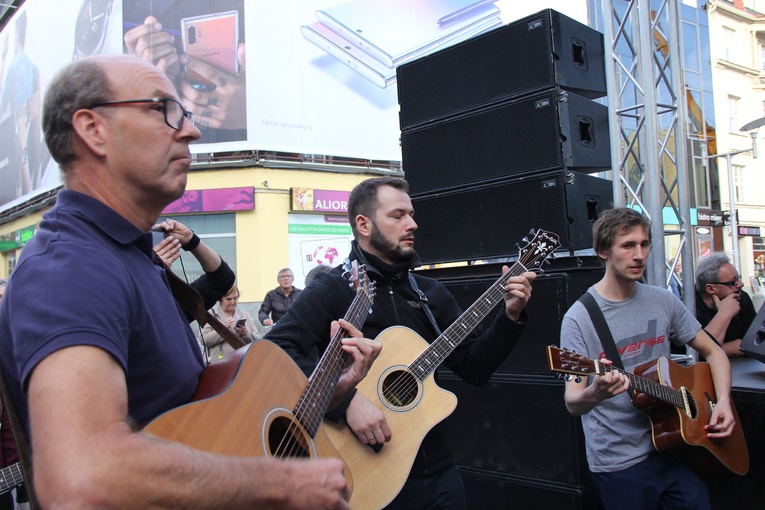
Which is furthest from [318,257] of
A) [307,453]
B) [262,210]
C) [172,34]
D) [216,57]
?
[307,453]

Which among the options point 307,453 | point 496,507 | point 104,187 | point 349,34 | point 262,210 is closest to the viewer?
point 104,187

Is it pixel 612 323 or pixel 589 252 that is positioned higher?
pixel 589 252

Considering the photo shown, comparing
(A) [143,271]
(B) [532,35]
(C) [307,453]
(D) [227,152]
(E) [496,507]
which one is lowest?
(E) [496,507]

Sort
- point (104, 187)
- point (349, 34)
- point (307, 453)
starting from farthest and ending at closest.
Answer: point (349, 34)
point (307, 453)
point (104, 187)

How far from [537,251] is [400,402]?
1023 mm

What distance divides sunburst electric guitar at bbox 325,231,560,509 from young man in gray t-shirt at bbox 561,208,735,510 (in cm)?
56

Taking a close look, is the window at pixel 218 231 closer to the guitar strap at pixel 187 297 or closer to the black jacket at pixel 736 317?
the black jacket at pixel 736 317

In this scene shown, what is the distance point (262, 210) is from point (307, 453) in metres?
14.0

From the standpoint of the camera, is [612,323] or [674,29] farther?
[674,29]

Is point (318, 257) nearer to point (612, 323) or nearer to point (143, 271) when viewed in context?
point (612, 323)

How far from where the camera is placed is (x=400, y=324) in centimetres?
268

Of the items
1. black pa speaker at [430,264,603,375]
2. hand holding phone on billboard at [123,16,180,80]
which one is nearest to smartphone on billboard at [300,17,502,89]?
hand holding phone on billboard at [123,16,180,80]

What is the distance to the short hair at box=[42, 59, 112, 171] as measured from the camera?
1233mm

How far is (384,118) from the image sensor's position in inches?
678
